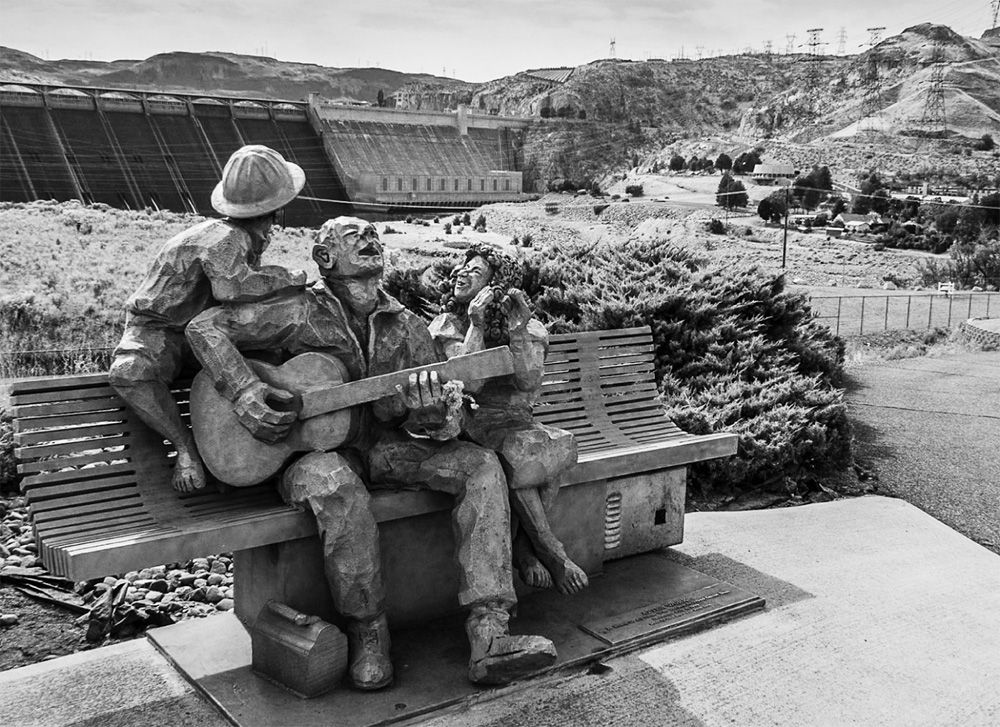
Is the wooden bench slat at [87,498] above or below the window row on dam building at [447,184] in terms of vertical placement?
above

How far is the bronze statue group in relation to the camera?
11.9 ft

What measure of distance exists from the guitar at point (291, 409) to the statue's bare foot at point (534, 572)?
0.83 metres

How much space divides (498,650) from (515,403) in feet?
3.27

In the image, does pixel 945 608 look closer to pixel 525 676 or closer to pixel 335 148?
pixel 525 676

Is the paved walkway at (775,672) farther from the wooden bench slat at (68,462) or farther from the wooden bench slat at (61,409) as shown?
the wooden bench slat at (61,409)

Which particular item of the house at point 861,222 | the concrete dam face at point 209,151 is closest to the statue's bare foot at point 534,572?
the concrete dam face at point 209,151

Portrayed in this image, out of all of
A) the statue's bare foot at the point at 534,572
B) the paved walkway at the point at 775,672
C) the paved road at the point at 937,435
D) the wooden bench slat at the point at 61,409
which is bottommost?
the paved road at the point at 937,435

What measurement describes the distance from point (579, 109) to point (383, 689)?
84805 mm

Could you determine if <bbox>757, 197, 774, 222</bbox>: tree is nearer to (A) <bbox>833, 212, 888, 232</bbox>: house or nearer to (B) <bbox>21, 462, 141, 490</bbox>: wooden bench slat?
(A) <bbox>833, 212, 888, 232</bbox>: house

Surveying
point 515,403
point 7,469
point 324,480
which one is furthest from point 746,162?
point 324,480

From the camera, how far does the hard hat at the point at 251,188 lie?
12.2 feet

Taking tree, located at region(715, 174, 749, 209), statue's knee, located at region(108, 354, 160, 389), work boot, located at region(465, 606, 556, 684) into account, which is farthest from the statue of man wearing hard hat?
tree, located at region(715, 174, 749, 209)

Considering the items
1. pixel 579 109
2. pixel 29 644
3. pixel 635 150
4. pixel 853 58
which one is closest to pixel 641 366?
pixel 29 644

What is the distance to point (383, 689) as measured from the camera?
3699 mm
